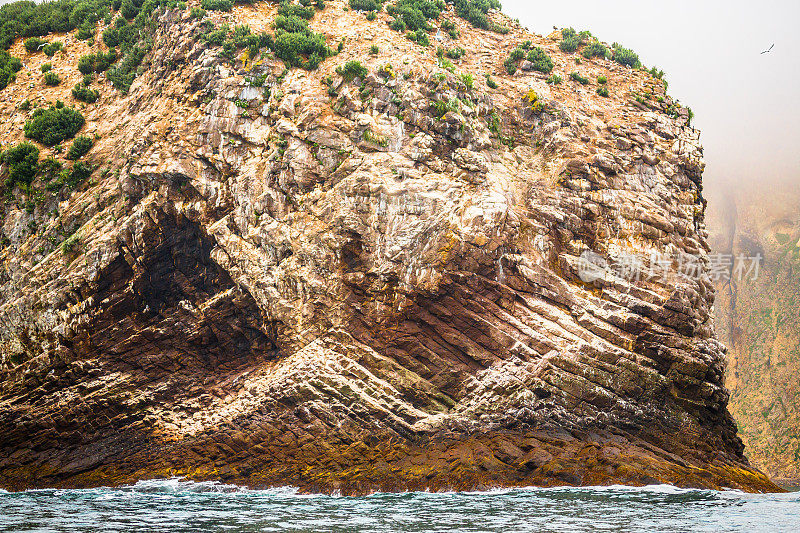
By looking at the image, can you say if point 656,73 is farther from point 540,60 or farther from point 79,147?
point 79,147

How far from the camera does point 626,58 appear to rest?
39125 millimetres

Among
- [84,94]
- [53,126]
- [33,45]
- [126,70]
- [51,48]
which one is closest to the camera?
[53,126]

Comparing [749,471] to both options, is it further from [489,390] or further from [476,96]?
[476,96]

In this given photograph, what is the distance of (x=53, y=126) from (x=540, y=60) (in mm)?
30021

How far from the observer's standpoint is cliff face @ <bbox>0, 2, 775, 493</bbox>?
→ 80.9 feet

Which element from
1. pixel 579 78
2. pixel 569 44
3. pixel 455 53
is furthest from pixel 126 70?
pixel 569 44

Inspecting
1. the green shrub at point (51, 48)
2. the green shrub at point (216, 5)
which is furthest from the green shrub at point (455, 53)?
the green shrub at point (51, 48)

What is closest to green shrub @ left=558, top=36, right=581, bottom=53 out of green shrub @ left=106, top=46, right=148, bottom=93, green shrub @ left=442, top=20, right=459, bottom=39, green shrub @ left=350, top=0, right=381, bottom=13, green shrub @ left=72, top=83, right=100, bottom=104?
green shrub @ left=442, top=20, right=459, bottom=39

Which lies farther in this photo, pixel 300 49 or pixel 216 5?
pixel 216 5

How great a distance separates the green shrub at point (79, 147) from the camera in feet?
108

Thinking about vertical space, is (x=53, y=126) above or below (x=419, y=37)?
below

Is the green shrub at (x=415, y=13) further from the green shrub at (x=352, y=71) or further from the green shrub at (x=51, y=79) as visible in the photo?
the green shrub at (x=51, y=79)

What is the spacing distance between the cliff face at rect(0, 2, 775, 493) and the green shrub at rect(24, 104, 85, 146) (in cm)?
136

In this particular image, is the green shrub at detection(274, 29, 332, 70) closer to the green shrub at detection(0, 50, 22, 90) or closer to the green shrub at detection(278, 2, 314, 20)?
the green shrub at detection(278, 2, 314, 20)
